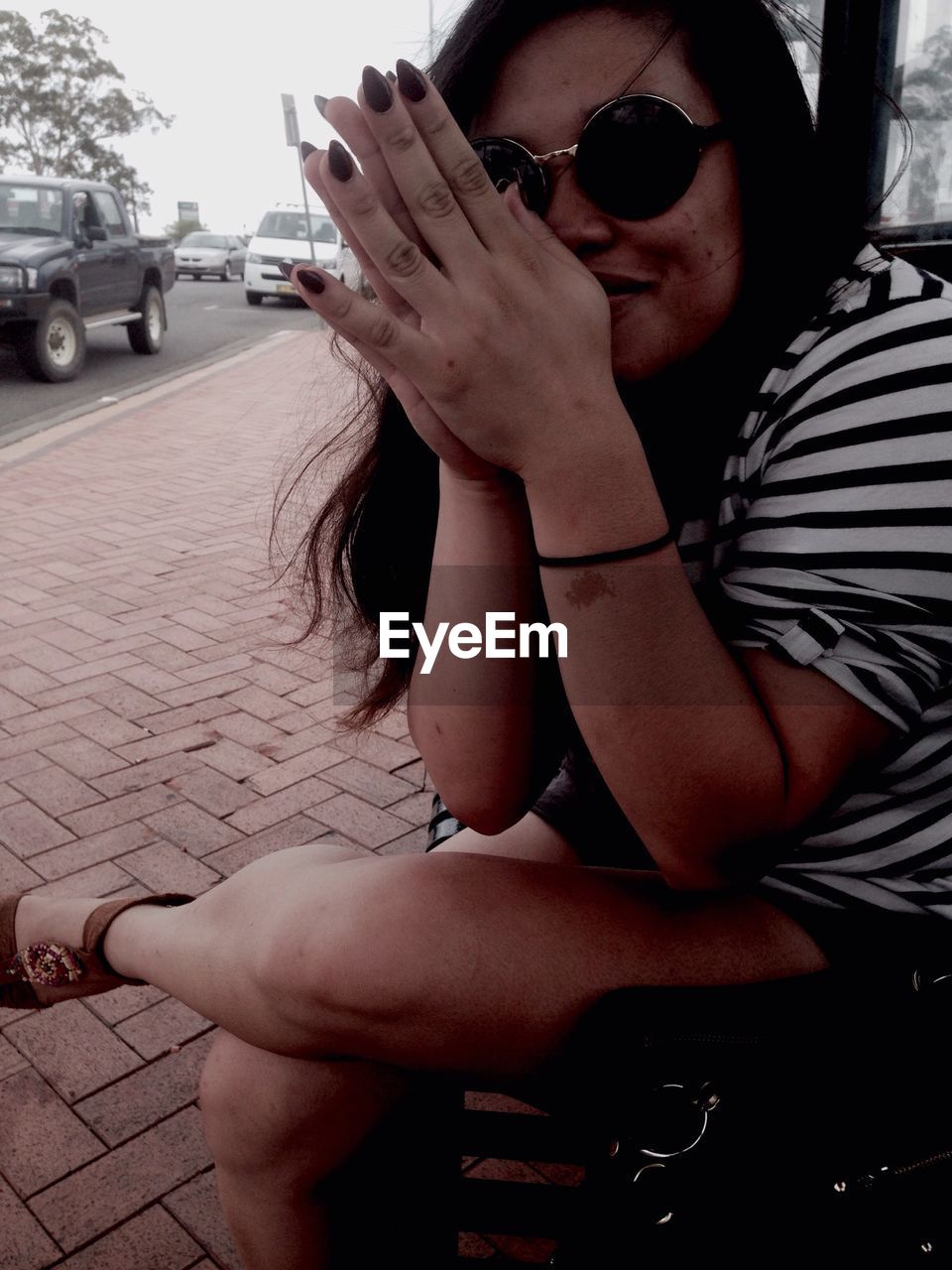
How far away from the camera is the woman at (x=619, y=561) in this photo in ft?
3.27

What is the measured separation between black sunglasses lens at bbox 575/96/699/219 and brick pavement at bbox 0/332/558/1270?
3.56 feet

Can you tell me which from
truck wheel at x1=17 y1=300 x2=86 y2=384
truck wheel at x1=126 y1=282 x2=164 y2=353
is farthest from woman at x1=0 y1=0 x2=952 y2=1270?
truck wheel at x1=126 y1=282 x2=164 y2=353

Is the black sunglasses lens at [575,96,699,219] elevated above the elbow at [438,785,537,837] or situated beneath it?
elevated above

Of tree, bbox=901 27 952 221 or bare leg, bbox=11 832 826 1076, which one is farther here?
tree, bbox=901 27 952 221

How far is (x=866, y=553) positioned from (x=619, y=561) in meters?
0.23

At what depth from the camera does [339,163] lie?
95 cm

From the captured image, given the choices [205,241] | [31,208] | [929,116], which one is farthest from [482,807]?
[205,241]

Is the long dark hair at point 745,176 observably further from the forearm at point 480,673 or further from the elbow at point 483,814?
the elbow at point 483,814

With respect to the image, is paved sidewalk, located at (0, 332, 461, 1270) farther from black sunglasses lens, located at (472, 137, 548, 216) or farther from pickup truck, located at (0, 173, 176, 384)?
pickup truck, located at (0, 173, 176, 384)

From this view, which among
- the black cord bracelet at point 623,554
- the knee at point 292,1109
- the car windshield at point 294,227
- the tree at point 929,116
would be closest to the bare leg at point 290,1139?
the knee at point 292,1109

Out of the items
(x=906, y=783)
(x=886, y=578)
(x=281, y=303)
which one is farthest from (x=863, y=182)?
(x=281, y=303)

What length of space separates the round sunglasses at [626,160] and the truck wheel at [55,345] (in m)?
9.75

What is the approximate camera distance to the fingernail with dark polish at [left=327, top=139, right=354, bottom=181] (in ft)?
3.11

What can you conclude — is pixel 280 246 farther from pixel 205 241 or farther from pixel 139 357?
pixel 205 241
